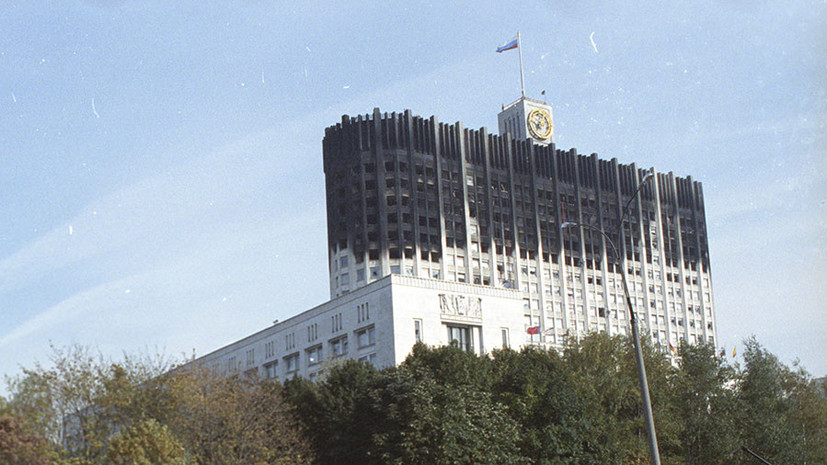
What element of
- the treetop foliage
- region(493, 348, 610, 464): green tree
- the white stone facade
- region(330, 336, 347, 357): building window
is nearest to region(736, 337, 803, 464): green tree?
the treetop foliage

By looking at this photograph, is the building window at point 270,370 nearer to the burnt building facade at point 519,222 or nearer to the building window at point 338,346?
the building window at point 338,346

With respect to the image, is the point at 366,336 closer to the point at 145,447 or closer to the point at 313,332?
the point at 313,332

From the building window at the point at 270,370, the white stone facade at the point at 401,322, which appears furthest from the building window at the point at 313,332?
the building window at the point at 270,370

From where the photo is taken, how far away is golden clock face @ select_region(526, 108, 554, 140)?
620 feet

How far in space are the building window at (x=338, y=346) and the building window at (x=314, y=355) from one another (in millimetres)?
2592

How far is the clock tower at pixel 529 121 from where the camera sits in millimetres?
188750

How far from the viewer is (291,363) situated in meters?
110

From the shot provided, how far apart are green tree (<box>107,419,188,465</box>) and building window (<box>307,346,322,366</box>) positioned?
5853cm

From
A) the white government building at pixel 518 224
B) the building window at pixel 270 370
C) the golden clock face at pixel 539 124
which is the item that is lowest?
the building window at pixel 270 370

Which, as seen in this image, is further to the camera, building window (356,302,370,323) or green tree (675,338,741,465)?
building window (356,302,370,323)

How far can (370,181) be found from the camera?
156625 mm

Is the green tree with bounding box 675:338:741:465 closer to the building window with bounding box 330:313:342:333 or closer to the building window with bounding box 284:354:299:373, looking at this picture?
the building window with bounding box 330:313:342:333

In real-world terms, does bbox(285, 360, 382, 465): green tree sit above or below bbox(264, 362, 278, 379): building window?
below

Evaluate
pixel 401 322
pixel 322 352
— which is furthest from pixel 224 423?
pixel 322 352
